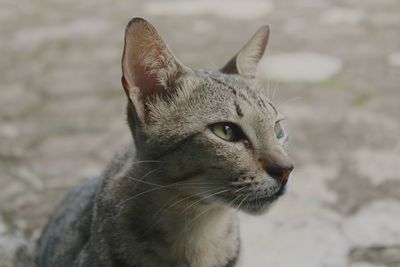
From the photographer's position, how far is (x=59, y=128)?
4.70 metres

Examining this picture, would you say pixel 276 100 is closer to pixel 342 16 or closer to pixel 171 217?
pixel 342 16

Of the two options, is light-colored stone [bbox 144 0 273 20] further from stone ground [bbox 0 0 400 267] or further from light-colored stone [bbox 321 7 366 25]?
light-colored stone [bbox 321 7 366 25]

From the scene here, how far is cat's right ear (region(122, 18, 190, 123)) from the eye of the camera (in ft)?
7.66

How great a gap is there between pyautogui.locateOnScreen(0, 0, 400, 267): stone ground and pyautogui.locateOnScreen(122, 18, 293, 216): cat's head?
98cm

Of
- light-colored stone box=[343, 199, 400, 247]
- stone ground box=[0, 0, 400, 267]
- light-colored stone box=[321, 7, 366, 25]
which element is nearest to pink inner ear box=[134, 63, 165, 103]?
stone ground box=[0, 0, 400, 267]

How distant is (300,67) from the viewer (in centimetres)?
539

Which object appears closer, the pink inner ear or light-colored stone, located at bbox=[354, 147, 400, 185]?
the pink inner ear

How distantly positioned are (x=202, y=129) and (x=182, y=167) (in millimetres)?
152

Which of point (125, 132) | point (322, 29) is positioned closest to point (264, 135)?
point (125, 132)

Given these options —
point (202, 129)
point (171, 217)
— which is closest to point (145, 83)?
point (202, 129)

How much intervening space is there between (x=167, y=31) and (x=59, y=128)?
1.96 m

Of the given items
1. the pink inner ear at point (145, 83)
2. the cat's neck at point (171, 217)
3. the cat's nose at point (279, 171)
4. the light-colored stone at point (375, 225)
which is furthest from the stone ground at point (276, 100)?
the pink inner ear at point (145, 83)

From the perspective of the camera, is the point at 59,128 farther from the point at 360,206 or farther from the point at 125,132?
the point at 360,206

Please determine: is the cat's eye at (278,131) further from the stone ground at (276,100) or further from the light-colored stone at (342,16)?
the light-colored stone at (342,16)
